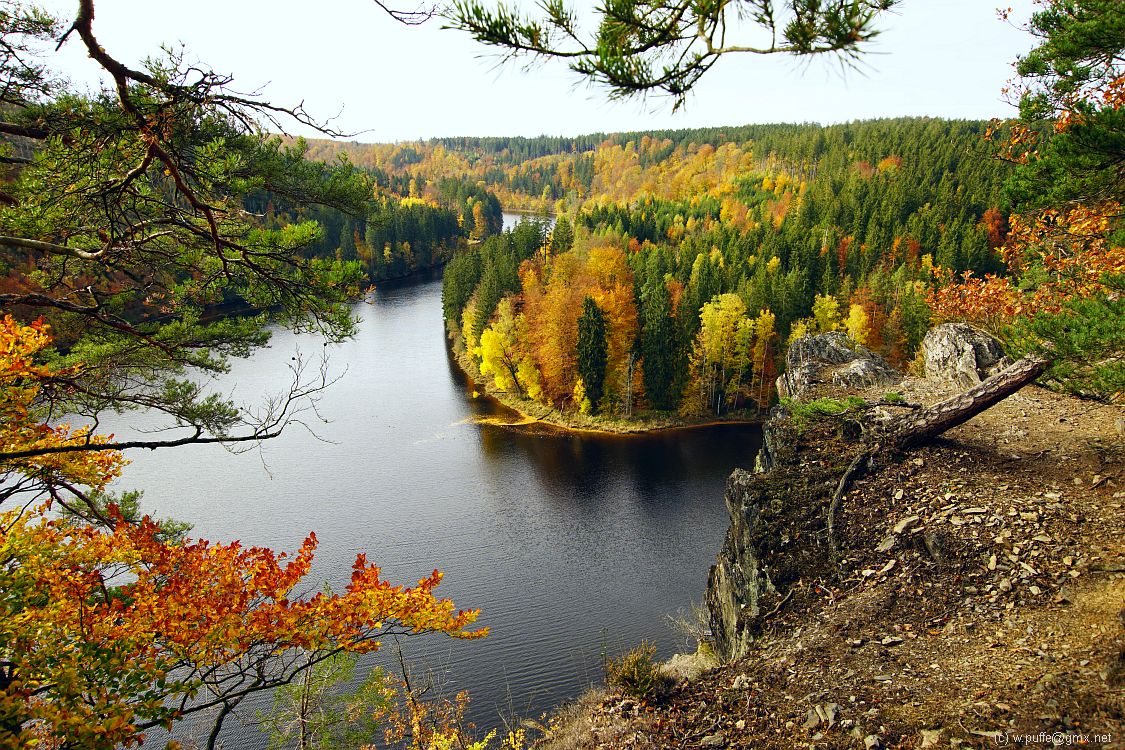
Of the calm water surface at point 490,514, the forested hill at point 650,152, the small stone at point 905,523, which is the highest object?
the forested hill at point 650,152

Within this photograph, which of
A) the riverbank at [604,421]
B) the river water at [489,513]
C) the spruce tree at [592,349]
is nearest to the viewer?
the river water at [489,513]

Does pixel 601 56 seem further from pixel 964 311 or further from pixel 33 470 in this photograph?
pixel 964 311

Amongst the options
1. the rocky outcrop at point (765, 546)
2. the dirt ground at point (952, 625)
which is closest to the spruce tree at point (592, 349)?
the rocky outcrop at point (765, 546)

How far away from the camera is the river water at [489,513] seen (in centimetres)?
1664

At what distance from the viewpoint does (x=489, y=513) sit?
2409 centimetres

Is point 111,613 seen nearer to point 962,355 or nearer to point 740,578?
point 740,578

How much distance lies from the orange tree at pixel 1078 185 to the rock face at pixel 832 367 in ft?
19.3

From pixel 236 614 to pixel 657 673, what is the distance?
569 centimetres

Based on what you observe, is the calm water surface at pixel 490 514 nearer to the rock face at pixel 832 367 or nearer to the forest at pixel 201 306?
the forest at pixel 201 306

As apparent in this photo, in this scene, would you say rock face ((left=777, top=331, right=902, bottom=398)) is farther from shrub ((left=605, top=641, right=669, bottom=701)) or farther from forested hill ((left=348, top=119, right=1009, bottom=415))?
shrub ((left=605, top=641, right=669, bottom=701))

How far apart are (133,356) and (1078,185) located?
11926mm

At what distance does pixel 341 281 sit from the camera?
623 centimetres

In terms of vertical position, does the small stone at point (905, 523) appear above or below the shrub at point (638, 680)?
above

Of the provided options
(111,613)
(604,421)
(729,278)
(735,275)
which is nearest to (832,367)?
(111,613)
